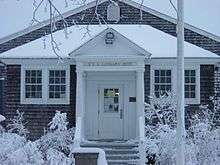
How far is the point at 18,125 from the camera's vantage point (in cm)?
1958

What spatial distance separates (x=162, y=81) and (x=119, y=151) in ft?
12.1

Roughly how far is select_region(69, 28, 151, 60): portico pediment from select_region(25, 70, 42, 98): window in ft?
6.96

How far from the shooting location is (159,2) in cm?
2658

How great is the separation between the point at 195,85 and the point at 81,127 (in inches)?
194

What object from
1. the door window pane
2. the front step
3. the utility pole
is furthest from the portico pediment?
the utility pole

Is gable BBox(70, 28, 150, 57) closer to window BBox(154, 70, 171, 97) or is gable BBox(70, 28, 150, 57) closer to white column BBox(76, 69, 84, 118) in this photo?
white column BBox(76, 69, 84, 118)

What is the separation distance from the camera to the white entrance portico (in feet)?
63.5

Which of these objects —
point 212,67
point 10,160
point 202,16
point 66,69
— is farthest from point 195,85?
point 10,160

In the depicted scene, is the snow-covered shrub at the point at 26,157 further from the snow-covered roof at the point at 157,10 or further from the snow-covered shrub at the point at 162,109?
the snow-covered roof at the point at 157,10

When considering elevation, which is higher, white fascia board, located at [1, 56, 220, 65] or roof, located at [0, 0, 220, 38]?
roof, located at [0, 0, 220, 38]

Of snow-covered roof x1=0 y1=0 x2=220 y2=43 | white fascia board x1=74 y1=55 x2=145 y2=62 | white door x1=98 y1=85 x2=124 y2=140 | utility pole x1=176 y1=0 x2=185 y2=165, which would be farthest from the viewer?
snow-covered roof x1=0 y1=0 x2=220 y2=43

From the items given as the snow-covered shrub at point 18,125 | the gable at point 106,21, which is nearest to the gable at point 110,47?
the gable at point 106,21

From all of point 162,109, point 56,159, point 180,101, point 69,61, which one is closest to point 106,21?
point 69,61

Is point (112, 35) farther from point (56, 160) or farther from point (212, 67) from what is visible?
point (56, 160)
